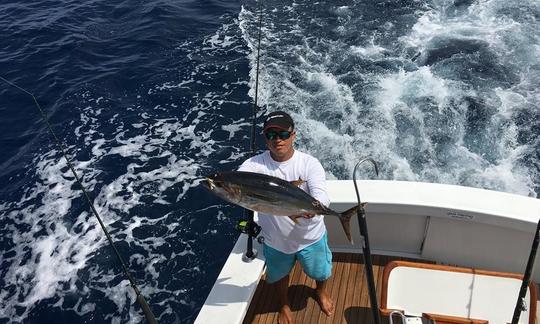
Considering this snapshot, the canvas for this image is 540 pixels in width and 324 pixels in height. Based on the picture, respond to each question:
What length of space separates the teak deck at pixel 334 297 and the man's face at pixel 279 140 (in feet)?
5.32

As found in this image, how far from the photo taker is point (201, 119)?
8.66 m

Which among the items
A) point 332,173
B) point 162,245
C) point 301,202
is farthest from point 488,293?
point 162,245

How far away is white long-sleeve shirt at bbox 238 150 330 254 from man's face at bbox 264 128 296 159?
0.11 m

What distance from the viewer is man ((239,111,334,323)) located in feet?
9.23

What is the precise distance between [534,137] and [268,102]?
494cm

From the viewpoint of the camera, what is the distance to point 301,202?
2.62 meters

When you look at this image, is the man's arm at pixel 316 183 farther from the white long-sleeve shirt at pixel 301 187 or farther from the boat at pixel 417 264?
the boat at pixel 417 264

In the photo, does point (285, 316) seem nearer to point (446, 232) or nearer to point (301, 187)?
point (301, 187)

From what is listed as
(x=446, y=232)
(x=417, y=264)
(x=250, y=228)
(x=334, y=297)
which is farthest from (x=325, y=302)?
(x=446, y=232)

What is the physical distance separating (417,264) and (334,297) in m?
0.89

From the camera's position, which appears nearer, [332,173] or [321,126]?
[332,173]

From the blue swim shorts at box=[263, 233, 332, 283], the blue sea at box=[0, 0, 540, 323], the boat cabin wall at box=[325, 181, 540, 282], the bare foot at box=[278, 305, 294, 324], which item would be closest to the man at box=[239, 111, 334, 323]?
the blue swim shorts at box=[263, 233, 332, 283]

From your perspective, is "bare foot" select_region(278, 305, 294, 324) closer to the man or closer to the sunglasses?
the man

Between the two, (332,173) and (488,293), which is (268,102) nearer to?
(332,173)
